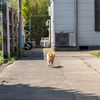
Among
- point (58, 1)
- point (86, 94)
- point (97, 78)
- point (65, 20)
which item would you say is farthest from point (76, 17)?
point (86, 94)

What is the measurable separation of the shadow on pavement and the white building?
36.6 feet

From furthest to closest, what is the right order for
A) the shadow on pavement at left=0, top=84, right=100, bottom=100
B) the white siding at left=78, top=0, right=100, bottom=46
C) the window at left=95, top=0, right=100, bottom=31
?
the white siding at left=78, top=0, right=100, bottom=46
the window at left=95, top=0, right=100, bottom=31
the shadow on pavement at left=0, top=84, right=100, bottom=100

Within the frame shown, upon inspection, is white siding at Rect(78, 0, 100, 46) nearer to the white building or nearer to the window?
the white building

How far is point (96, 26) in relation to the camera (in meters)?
15.9

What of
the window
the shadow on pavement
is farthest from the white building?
the shadow on pavement

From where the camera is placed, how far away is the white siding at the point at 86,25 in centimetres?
1603

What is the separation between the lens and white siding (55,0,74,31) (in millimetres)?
15945

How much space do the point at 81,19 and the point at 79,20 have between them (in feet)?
0.65

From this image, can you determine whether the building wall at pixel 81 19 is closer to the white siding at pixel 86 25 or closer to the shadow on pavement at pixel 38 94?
the white siding at pixel 86 25

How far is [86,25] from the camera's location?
16.1m

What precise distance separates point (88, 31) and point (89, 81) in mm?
11111

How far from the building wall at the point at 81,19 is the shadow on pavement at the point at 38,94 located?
11645mm

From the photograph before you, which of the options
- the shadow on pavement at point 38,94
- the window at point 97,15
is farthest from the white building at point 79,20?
the shadow on pavement at point 38,94

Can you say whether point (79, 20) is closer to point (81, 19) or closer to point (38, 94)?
point (81, 19)
